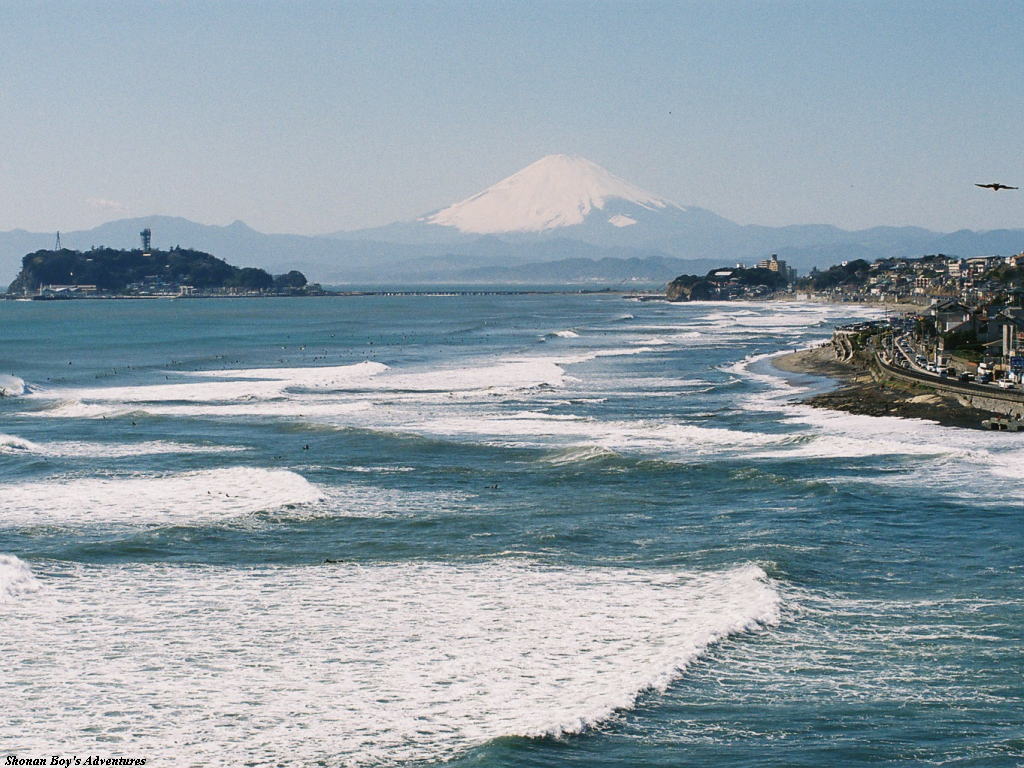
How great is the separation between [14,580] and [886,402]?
141 feet

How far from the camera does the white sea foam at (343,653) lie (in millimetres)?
18781

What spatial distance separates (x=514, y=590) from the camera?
87.0 ft

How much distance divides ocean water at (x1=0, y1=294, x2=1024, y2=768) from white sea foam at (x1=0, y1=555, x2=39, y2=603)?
11 cm

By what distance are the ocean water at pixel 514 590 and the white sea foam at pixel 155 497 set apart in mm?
182

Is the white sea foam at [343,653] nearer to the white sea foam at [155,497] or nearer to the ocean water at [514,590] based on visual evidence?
the ocean water at [514,590]

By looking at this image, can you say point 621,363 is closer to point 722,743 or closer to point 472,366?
point 472,366

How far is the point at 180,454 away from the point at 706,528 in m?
22.0

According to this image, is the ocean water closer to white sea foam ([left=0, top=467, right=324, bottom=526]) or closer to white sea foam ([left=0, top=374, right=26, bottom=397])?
white sea foam ([left=0, top=467, right=324, bottom=526])

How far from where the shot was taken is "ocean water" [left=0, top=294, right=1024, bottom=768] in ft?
61.9

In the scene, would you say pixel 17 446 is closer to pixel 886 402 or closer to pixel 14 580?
pixel 14 580

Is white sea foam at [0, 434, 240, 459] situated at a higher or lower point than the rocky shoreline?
lower

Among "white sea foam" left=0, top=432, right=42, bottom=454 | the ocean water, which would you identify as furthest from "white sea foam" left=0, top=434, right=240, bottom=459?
the ocean water

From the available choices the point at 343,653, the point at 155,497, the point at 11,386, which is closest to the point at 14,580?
the point at 343,653

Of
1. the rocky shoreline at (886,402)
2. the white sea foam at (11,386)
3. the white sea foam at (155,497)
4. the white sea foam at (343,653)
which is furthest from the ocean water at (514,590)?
the white sea foam at (11,386)
